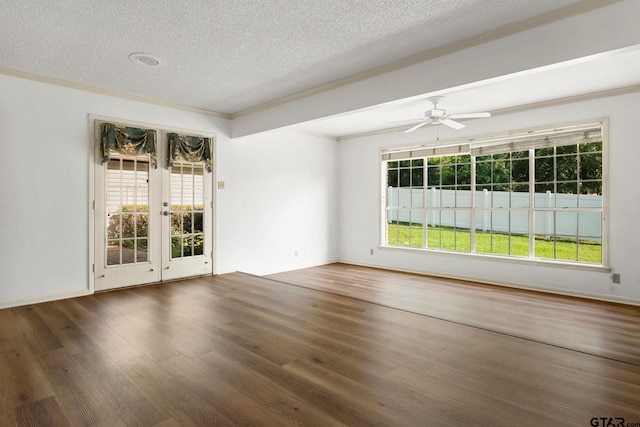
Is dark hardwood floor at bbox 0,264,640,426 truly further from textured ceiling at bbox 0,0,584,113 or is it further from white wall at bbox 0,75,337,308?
textured ceiling at bbox 0,0,584,113

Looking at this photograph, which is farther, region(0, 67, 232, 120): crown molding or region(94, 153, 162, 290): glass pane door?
region(94, 153, 162, 290): glass pane door

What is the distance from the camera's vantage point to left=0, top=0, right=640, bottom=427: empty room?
2324 millimetres

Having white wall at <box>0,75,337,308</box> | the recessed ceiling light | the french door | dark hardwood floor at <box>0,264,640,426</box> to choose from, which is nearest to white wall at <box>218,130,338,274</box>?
white wall at <box>0,75,337,308</box>

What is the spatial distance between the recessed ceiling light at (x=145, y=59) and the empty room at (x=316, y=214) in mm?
41

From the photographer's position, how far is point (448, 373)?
246 cm

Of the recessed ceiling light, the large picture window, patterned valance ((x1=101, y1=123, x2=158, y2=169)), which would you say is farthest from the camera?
the large picture window

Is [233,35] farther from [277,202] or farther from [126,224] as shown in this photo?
[277,202]

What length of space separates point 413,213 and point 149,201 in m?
4.62

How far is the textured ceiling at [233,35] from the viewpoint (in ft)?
9.02

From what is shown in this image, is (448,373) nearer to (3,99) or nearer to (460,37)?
(460,37)

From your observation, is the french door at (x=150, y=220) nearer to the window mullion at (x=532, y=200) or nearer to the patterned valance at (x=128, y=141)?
the patterned valance at (x=128, y=141)

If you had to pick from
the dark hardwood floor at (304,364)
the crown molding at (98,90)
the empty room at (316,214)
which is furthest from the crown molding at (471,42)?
the dark hardwood floor at (304,364)

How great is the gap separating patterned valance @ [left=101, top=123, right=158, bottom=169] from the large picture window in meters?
4.17

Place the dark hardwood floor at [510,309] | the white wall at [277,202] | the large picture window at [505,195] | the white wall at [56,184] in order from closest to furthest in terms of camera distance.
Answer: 1. the dark hardwood floor at [510,309]
2. the white wall at [56,184]
3. the large picture window at [505,195]
4. the white wall at [277,202]
